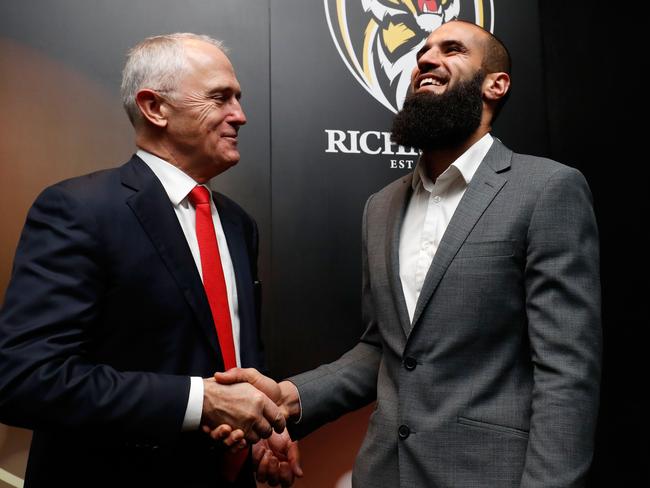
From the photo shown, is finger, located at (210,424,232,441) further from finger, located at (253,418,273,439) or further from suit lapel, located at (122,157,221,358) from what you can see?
suit lapel, located at (122,157,221,358)

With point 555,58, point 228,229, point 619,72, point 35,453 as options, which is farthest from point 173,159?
point 619,72

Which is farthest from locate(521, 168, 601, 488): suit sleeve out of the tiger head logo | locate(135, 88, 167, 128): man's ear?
the tiger head logo

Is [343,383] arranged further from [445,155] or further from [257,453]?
[445,155]

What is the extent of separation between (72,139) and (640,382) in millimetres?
2496

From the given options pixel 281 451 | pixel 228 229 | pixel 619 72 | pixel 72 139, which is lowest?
pixel 281 451

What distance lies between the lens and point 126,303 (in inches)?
56.7

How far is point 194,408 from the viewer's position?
1396mm

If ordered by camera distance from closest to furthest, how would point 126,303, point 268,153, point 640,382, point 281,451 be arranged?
point 126,303
point 281,451
point 268,153
point 640,382

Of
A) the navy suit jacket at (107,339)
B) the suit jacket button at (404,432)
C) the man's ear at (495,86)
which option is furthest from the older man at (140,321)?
the man's ear at (495,86)

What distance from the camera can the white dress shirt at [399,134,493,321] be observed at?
1.60 m

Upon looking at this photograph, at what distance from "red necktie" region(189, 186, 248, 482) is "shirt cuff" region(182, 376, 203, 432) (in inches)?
6.9

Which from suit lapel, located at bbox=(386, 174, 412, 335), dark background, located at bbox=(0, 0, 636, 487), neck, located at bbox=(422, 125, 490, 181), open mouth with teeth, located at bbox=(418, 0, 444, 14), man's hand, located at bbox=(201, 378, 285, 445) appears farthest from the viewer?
open mouth with teeth, located at bbox=(418, 0, 444, 14)

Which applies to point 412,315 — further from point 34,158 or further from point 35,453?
point 34,158

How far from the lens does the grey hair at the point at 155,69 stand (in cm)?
176
